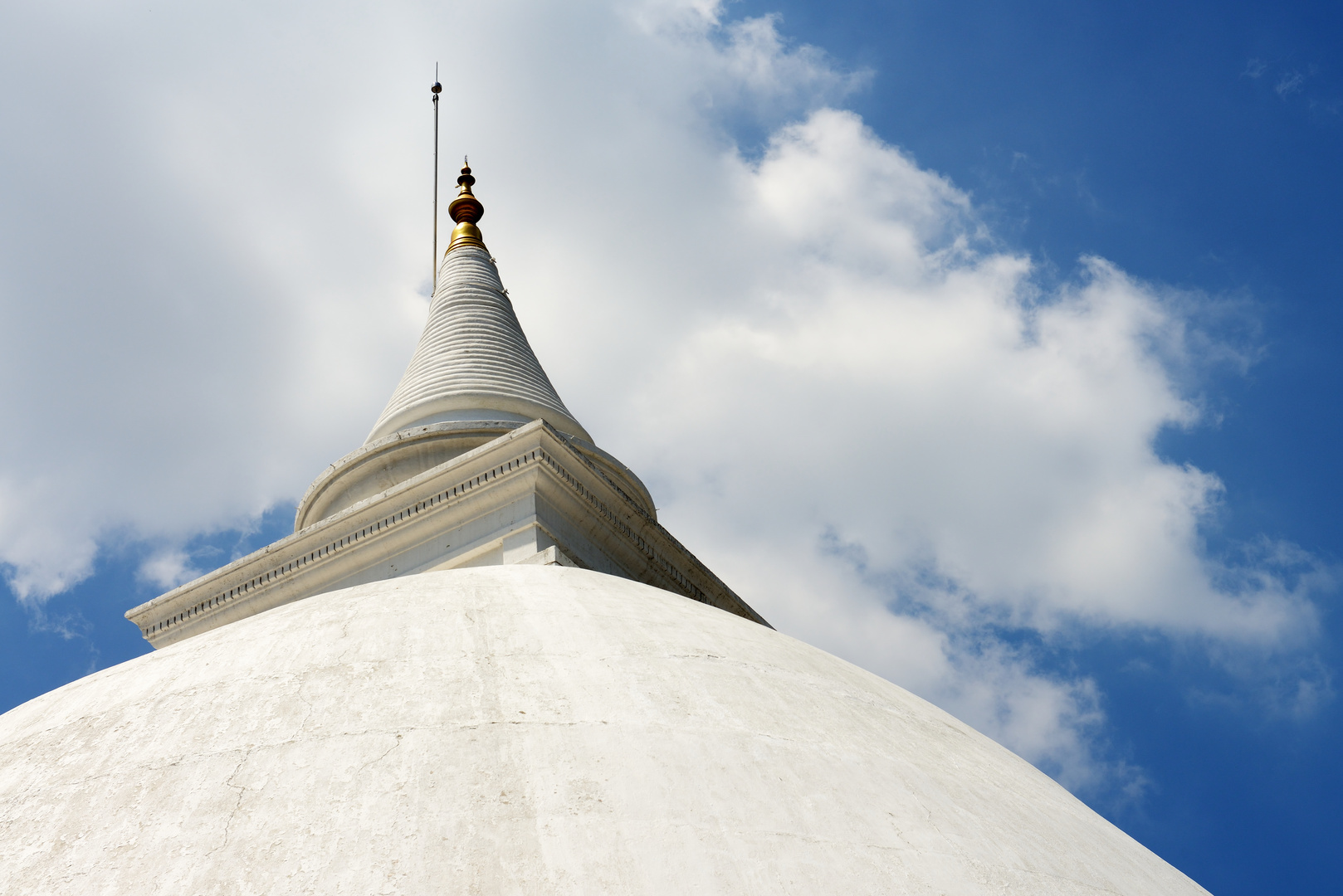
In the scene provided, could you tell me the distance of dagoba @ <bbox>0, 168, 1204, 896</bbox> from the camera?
4.34m

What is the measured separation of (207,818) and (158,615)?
8521mm

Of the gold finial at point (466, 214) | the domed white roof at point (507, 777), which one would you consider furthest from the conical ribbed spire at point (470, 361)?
the domed white roof at point (507, 777)

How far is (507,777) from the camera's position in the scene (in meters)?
4.77

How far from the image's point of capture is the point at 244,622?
7.16 meters

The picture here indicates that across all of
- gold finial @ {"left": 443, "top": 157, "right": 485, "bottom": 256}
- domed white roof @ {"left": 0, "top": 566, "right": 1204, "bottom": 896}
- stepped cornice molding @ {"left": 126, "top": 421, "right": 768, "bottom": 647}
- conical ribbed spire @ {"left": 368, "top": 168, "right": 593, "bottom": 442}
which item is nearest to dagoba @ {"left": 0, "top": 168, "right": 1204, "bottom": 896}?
domed white roof @ {"left": 0, "top": 566, "right": 1204, "bottom": 896}

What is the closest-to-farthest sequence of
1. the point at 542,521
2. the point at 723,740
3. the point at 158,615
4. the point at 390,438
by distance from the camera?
the point at 723,740 → the point at 542,521 → the point at 158,615 → the point at 390,438

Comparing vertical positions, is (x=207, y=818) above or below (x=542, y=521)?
below

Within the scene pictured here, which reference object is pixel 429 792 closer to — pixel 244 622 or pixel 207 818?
pixel 207 818

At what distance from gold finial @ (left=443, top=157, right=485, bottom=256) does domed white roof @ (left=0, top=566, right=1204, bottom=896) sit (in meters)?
13.1

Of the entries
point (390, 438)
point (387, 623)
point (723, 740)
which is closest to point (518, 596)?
point (387, 623)

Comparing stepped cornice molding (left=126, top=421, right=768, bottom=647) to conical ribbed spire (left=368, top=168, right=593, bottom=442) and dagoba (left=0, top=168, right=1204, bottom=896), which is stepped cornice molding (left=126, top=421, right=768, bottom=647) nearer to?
dagoba (left=0, top=168, right=1204, bottom=896)

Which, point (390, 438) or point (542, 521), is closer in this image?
point (542, 521)

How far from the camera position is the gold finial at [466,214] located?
19.2 metres

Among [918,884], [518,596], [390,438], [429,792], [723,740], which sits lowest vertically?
[429,792]
